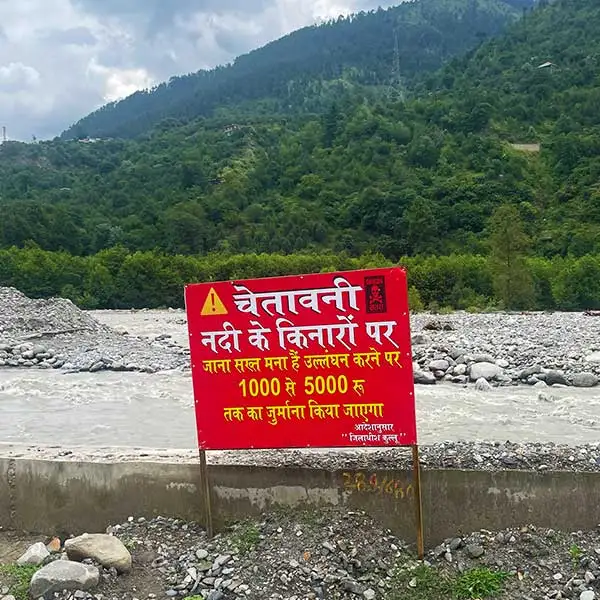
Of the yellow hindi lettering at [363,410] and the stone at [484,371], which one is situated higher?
the yellow hindi lettering at [363,410]

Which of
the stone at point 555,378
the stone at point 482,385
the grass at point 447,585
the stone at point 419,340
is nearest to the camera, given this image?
the grass at point 447,585

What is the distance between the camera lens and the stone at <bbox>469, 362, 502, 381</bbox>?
1205 cm

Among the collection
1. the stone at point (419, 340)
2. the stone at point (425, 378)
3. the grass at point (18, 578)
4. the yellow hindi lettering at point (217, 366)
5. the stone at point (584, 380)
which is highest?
the yellow hindi lettering at point (217, 366)

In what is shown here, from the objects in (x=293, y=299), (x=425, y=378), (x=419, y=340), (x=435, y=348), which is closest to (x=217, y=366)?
(x=293, y=299)

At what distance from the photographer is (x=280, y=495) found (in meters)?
4.59

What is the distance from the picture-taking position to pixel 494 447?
5.20m

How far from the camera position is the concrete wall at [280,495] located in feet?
14.2

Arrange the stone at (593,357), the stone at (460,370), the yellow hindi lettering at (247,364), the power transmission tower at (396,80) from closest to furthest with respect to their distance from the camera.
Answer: the yellow hindi lettering at (247,364) < the stone at (460,370) < the stone at (593,357) < the power transmission tower at (396,80)

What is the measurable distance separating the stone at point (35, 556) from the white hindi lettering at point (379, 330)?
263 cm

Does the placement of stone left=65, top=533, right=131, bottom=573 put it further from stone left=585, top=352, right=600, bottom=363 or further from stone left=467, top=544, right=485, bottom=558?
stone left=585, top=352, right=600, bottom=363

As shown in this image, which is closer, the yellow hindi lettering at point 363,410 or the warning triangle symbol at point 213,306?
the yellow hindi lettering at point 363,410

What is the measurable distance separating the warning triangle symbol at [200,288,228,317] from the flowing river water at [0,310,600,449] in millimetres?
4646

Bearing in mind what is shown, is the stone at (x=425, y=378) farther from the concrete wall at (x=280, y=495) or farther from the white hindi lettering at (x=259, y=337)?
the white hindi lettering at (x=259, y=337)

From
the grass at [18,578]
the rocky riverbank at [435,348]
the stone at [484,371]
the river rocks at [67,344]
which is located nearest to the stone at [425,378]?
the rocky riverbank at [435,348]
